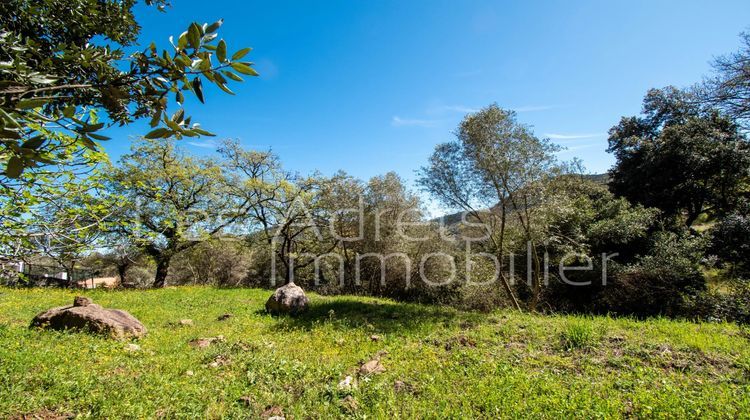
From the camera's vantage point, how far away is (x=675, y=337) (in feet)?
21.6

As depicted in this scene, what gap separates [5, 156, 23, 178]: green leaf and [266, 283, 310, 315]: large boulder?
34.1 feet

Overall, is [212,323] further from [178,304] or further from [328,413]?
[328,413]

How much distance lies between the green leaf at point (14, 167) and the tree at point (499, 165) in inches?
427

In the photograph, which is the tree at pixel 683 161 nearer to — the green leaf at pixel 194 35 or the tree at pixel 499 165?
the tree at pixel 499 165

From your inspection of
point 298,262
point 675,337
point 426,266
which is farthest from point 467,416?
point 298,262

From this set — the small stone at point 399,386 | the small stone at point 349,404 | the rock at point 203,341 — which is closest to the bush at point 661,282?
the small stone at point 399,386

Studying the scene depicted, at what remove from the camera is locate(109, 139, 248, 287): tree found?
17234 mm

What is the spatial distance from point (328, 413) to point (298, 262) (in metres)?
17.7

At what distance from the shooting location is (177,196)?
61.0ft

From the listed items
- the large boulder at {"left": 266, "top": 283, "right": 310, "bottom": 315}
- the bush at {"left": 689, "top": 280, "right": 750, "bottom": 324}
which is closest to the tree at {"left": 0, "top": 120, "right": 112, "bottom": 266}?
the large boulder at {"left": 266, "top": 283, "right": 310, "bottom": 315}

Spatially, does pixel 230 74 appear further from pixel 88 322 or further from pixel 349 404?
pixel 88 322

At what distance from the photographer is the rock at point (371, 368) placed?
5488mm

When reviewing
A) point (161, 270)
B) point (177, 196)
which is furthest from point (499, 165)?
point (161, 270)

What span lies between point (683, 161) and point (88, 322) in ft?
79.2
